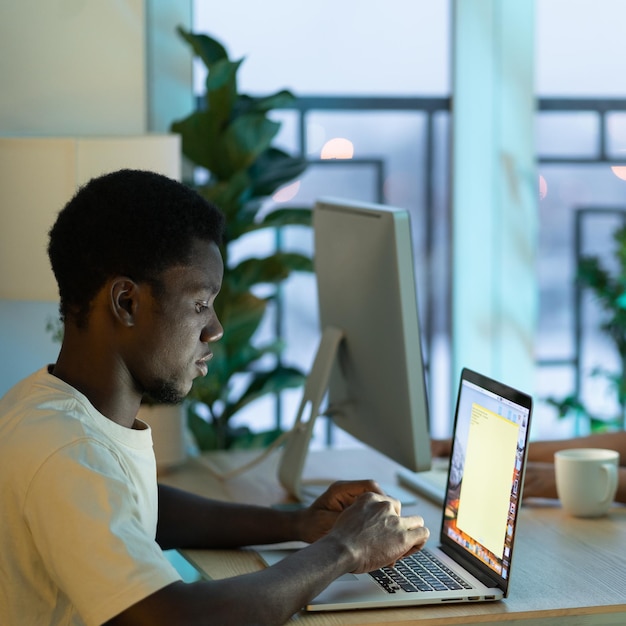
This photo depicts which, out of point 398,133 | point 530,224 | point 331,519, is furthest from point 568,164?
point 331,519

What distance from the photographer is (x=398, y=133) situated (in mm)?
3816

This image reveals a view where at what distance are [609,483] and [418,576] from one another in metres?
0.48

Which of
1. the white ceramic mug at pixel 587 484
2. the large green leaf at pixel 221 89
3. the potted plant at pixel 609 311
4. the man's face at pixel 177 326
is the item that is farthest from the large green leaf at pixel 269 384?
the man's face at pixel 177 326

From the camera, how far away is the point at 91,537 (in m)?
1.03

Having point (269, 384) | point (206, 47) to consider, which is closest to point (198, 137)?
point (206, 47)

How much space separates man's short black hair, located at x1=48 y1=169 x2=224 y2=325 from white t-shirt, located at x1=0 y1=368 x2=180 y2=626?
4.9 inches

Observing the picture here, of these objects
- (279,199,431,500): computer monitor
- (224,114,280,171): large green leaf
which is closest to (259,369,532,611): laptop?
(279,199,431,500): computer monitor

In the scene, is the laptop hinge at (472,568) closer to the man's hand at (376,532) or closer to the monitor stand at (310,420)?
the man's hand at (376,532)

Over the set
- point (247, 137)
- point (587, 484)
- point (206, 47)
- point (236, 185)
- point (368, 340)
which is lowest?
point (587, 484)

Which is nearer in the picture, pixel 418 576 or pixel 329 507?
pixel 418 576

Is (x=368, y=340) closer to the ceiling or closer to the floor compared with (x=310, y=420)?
closer to the ceiling

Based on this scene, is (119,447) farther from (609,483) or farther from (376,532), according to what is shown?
(609,483)

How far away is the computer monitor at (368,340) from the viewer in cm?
158

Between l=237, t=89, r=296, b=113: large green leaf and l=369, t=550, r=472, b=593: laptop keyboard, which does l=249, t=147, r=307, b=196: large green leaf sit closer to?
l=237, t=89, r=296, b=113: large green leaf
